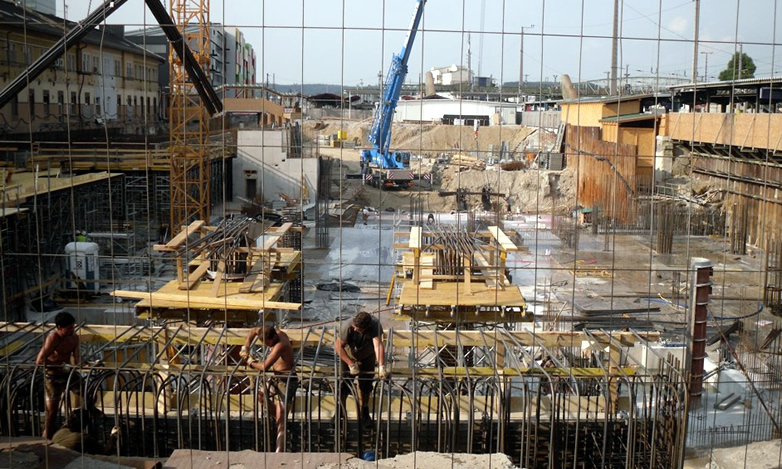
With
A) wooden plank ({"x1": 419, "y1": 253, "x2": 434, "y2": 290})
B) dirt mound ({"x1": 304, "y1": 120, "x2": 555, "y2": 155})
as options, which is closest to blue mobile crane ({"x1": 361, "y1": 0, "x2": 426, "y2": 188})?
dirt mound ({"x1": 304, "y1": 120, "x2": 555, "y2": 155})

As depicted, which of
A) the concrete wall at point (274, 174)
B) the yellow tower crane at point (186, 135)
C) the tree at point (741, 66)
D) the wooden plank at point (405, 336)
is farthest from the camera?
the concrete wall at point (274, 174)

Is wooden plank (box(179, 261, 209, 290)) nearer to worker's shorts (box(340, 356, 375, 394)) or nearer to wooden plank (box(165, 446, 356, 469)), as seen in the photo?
worker's shorts (box(340, 356, 375, 394))

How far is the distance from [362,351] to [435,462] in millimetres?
1382

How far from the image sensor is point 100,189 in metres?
16.3

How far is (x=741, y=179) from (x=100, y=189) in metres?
12.6

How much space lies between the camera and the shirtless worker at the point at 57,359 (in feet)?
19.4

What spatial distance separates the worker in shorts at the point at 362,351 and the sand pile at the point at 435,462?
2.96 ft

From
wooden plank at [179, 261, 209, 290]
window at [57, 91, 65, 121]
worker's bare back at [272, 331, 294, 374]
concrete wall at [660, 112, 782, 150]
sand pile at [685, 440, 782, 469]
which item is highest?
window at [57, 91, 65, 121]

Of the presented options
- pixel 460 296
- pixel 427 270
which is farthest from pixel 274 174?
Answer: pixel 460 296

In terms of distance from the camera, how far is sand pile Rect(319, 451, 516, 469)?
4.62 m

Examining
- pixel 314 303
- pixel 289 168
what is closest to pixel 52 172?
pixel 314 303

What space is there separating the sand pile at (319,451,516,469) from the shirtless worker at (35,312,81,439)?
2466 mm

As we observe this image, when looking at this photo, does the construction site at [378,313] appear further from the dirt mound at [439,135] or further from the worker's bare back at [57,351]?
the dirt mound at [439,135]

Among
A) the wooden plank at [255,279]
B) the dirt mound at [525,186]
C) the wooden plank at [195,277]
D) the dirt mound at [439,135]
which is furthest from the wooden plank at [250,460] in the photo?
the dirt mound at [439,135]
